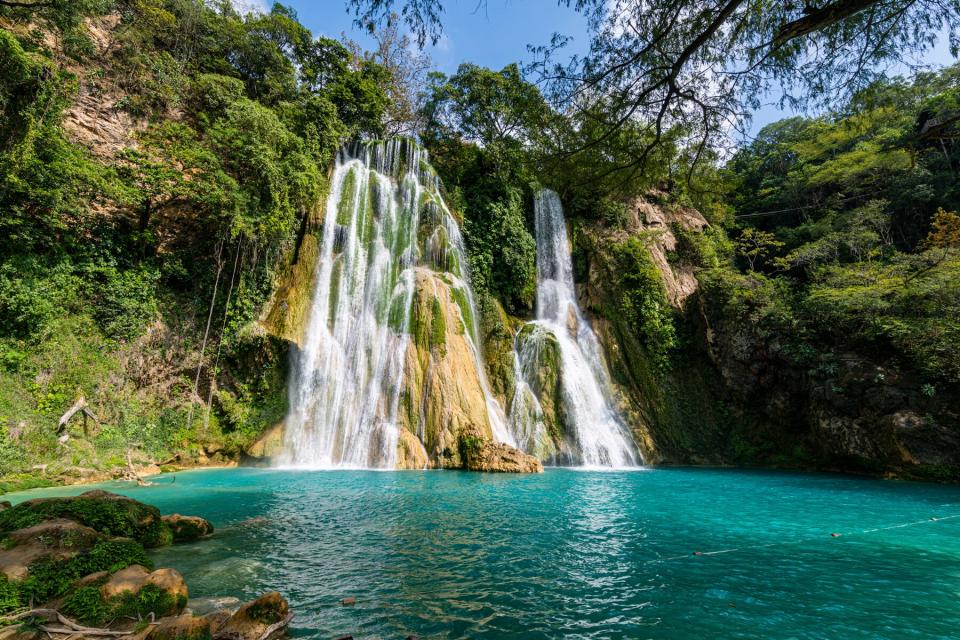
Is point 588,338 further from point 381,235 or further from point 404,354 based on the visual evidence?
point 381,235

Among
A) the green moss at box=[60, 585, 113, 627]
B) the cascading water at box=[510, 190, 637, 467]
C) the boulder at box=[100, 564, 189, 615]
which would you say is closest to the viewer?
the green moss at box=[60, 585, 113, 627]

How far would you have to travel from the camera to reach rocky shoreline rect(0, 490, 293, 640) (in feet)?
9.36

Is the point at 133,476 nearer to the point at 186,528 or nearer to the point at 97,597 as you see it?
the point at 186,528

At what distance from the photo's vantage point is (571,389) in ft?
53.3

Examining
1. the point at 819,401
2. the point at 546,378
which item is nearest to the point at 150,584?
the point at 546,378

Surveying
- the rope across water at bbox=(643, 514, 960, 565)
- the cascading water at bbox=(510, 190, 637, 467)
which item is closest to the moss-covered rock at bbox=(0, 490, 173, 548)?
the rope across water at bbox=(643, 514, 960, 565)

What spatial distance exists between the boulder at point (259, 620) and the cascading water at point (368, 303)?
31.6 feet

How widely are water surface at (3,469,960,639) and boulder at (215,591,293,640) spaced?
0.58ft

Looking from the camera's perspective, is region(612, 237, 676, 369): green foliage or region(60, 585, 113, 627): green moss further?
region(612, 237, 676, 369): green foliage

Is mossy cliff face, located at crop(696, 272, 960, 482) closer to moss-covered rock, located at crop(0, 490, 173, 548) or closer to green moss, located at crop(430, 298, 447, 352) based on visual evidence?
green moss, located at crop(430, 298, 447, 352)

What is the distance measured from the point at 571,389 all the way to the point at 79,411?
1489 centimetres

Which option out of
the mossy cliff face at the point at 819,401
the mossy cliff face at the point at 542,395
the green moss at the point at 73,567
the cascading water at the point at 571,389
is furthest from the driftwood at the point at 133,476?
the mossy cliff face at the point at 819,401

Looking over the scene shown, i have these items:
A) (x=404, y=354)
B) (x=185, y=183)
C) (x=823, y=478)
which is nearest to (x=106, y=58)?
(x=185, y=183)

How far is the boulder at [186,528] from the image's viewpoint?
5.53 metres
